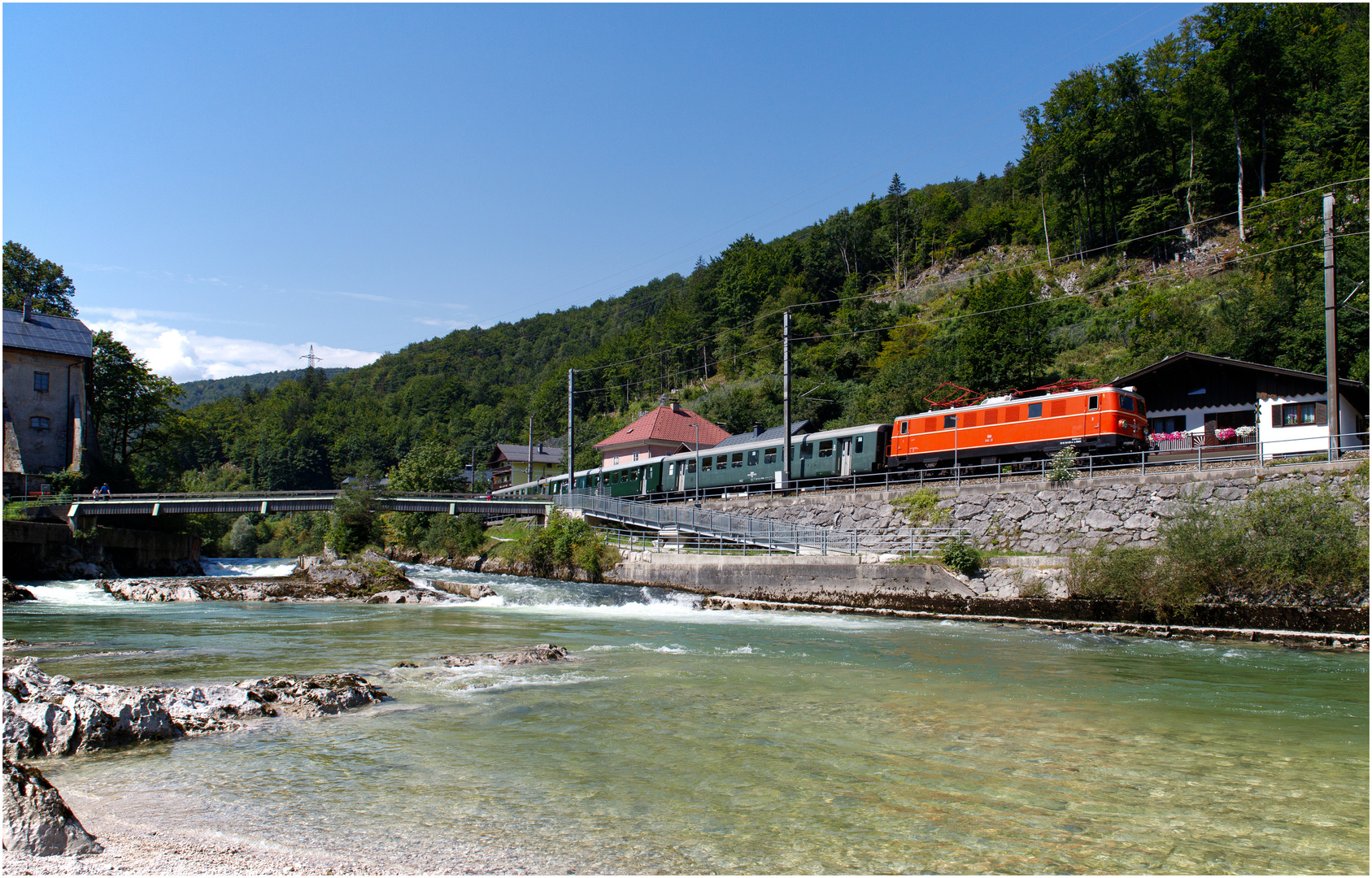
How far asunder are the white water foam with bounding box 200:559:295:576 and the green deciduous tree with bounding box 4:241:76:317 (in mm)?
21951

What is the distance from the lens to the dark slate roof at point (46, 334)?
158 feet

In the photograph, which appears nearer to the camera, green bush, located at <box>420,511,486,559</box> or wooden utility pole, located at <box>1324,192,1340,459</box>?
wooden utility pole, located at <box>1324,192,1340,459</box>

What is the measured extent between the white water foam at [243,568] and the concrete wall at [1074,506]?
32.5m

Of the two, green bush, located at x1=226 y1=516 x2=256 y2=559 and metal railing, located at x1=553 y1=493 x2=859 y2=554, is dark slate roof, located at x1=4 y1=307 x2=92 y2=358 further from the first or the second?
metal railing, located at x1=553 y1=493 x2=859 y2=554

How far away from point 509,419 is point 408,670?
123350 millimetres

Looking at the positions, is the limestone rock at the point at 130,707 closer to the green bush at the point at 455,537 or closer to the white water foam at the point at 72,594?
the white water foam at the point at 72,594

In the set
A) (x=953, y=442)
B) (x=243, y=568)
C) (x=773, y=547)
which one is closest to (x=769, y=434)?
(x=953, y=442)

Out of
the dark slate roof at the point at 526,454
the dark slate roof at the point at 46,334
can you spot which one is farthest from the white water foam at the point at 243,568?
the dark slate roof at the point at 526,454

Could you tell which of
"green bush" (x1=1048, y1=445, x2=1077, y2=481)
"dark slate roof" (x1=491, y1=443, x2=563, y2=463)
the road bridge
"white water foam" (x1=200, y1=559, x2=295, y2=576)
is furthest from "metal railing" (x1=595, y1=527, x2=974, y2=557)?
"dark slate roof" (x1=491, y1=443, x2=563, y2=463)

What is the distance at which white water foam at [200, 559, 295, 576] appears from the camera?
45.7 meters

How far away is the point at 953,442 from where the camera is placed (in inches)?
1175

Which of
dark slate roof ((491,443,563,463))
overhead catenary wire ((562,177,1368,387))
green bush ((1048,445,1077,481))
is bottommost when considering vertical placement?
green bush ((1048,445,1077,481))

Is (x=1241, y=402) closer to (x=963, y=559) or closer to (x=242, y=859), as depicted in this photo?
(x=963, y=559)

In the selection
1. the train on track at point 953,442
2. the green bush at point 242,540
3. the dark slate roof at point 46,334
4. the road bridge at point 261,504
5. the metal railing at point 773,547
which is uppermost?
the dark slate roof at point 46,334
